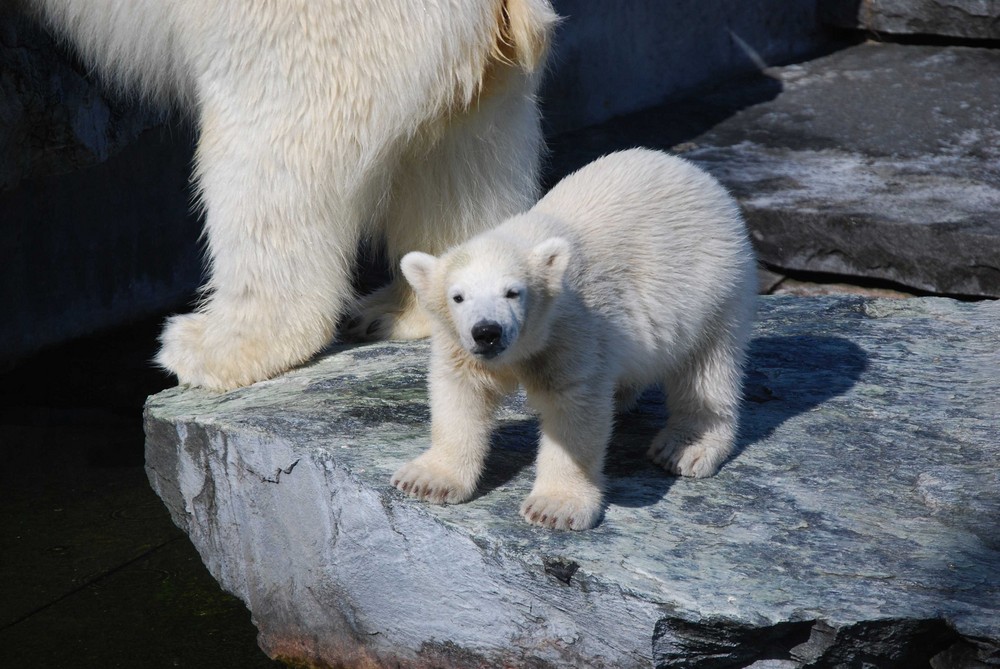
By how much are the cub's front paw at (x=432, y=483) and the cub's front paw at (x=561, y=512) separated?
0.51 feet

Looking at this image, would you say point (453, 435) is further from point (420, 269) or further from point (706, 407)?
point (706, 407)

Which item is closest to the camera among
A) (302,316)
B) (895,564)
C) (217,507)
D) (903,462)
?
(895,564)

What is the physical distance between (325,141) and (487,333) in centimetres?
107

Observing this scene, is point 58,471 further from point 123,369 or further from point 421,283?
point 421,283

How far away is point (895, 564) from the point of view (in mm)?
2201

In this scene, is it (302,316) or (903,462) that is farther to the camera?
(302,316)

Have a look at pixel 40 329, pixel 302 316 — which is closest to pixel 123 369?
pixel 40 329

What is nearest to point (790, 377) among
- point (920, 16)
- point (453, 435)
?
point (453, 435)

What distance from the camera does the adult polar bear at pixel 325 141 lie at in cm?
286

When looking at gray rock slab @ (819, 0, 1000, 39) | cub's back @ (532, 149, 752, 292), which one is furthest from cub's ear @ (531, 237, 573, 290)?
gray rock slab @ (819, 0, 1000, 39)

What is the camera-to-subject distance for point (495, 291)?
208cm

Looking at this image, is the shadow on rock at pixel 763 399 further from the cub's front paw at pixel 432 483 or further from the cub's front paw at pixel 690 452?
the cub's front paw at pixel 432 483

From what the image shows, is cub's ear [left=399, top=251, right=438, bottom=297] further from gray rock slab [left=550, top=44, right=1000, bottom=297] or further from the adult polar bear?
gray rock slab [left=550, top=44, right=1000, bottom=297]

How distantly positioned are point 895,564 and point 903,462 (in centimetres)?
44
